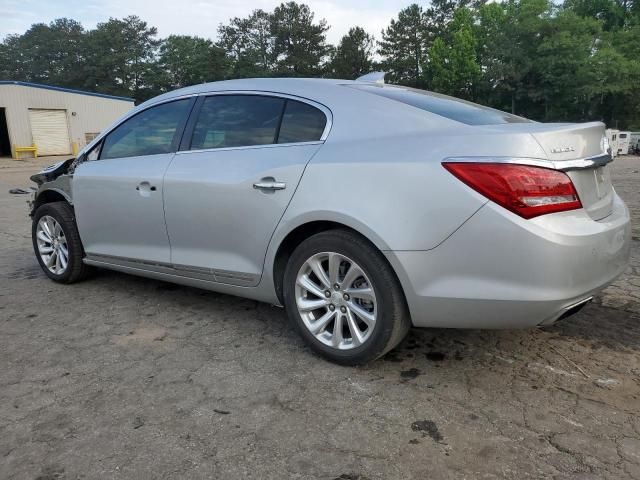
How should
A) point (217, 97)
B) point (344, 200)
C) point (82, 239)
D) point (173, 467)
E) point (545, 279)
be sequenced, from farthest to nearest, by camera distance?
point (82, 239)
point (217, 97)
point (344, 200)
point (545, 279)
point (173, 467)

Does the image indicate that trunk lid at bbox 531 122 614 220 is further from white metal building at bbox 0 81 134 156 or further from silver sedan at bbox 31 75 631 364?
white metal building at bbox 0 81 134 156

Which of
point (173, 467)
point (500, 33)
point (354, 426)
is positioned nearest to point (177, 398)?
point (173, 467)

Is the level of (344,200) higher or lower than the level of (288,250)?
higher

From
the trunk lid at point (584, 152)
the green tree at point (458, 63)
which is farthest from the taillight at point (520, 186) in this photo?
the green tree at point (458, 63)

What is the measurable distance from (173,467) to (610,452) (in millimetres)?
1717

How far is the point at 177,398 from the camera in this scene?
258 cm

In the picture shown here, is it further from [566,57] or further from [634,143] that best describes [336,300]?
[566,57]

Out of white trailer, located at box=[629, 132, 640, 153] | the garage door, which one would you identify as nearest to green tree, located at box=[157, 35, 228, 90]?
the garage door

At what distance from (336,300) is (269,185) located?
74cm

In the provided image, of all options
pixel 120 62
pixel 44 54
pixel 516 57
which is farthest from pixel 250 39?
pixel 516 57

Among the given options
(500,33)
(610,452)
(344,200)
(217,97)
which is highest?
(500,33)

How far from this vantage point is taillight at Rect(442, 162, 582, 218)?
2264mm

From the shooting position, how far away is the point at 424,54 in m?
69.8

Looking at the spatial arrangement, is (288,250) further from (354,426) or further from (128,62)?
(128,62)
